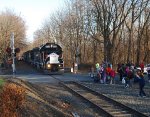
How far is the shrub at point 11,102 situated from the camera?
13043 mm

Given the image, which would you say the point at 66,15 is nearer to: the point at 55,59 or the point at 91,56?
the point at 91,56

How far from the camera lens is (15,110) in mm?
14008

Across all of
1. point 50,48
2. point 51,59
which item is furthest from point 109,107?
point 50,48

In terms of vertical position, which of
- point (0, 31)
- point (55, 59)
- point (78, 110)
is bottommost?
point (78, 110)

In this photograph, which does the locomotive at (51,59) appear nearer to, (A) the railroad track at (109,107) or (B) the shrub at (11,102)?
(A) the railroad track at (109,107)

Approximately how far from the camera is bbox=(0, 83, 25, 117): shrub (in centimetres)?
1304

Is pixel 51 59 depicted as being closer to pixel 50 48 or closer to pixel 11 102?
pixel 50 48

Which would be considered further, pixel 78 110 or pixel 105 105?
pixel 105 105

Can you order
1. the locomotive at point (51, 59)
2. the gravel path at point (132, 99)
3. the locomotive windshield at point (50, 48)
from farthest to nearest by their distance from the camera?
the locomotive windshield at point (50, 48) → the locomotive at point (51, 59) → the gravel path at point (132, 99)

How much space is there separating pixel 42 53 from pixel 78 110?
31469mm

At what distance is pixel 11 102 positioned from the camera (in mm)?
14055

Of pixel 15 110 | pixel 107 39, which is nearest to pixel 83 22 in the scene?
pixel 107 39

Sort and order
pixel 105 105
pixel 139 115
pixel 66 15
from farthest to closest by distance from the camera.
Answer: pixel 66 15 < pixel 105 105 < pixel 139 115

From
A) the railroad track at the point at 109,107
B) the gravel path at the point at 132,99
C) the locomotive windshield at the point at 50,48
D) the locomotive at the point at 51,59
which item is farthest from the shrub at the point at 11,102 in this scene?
the locomotive windshield at the point at 50,48
